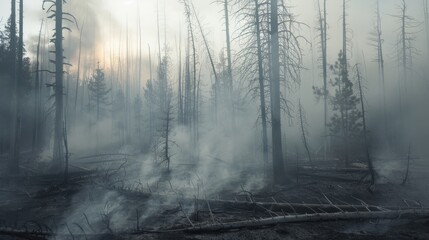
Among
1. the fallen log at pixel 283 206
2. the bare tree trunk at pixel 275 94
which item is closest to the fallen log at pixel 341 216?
the fallen log at pixel 283 206

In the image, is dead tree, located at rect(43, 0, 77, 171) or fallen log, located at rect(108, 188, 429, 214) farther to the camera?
dead tree, located at rect(43, 0, 77, 171)

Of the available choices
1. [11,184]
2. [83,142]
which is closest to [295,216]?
[11,184]

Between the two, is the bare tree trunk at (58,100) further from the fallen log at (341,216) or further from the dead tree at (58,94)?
the fallen log at (341,216)

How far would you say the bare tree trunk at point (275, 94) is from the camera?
12.0 metres

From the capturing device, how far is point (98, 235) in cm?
621

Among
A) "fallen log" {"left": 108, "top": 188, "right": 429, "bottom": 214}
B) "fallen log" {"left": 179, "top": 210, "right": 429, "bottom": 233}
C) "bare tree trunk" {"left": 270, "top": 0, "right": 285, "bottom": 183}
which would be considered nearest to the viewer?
"fallen log" {"left": 179, "top": 210, "right": 429, "bottom": 233}

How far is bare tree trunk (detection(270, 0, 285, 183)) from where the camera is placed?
1198 cm

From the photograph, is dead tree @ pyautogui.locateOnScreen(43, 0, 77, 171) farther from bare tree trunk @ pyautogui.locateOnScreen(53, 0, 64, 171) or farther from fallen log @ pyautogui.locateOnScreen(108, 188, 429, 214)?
fallen log @ pyautogui.locateOnScreen(108, 188, 429, 214)

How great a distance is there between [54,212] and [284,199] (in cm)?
675

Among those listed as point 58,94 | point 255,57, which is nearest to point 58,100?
point 58,94

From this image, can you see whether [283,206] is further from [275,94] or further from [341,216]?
[275,94]

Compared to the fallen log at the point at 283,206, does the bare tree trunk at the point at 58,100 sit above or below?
above

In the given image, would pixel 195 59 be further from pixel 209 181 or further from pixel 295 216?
pixel 295 216

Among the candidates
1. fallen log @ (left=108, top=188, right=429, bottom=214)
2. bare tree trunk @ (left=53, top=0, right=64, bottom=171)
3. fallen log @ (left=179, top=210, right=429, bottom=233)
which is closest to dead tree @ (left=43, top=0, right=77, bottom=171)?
bare tree trunk @ (left=53, top=0, right=64, bottom=171)
